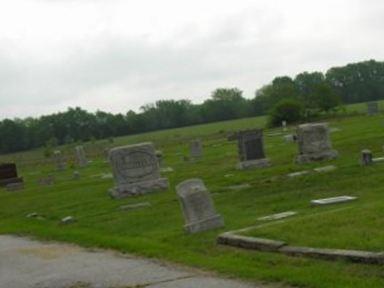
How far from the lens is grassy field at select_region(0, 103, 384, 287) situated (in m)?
8.95

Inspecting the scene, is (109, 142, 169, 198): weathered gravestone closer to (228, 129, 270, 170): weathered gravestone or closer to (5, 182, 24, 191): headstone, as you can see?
(228, 129, 270, 170): weathered gravestone

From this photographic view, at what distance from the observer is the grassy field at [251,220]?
895cm

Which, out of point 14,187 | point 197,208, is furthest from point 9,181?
point 197,208

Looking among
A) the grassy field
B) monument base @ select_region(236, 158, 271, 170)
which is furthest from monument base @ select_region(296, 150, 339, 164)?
monument base @ select_region(236, 158, 271, 170)

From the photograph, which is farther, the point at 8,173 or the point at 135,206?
the point at 8,173

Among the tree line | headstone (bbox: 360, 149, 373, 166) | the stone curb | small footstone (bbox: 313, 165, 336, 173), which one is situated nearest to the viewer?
the stone curb

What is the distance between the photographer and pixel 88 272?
1048cm

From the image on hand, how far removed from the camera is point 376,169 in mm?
18797

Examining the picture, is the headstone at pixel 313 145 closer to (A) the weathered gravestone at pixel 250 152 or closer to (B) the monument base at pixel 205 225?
(A) the weathered gravestone at pixel 250 152

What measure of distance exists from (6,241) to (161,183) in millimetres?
8342

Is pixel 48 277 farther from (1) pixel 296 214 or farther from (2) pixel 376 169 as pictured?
(2) pixel 376 169

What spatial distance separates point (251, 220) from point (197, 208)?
1.10 m

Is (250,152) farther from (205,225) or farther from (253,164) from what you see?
(205,225)

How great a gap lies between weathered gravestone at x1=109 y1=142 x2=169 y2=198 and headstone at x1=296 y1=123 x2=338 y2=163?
16.7 ft
